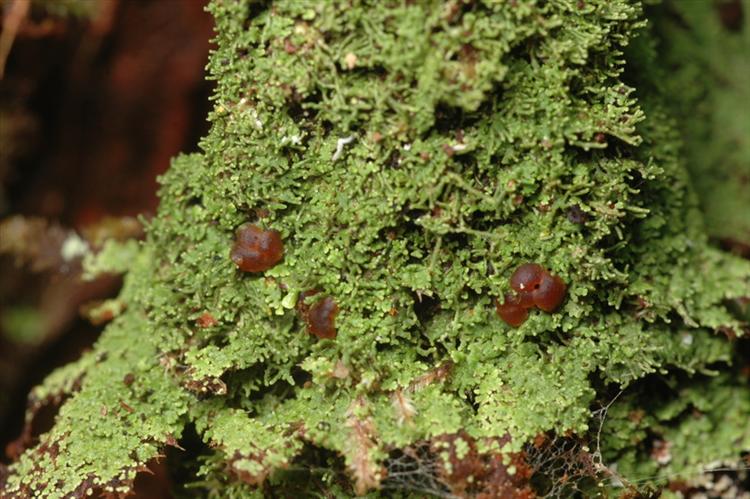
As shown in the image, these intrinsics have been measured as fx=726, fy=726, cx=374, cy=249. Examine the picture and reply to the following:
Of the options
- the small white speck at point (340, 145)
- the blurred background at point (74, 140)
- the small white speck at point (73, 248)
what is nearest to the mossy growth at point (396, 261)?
the small white speck at point (340, 145)

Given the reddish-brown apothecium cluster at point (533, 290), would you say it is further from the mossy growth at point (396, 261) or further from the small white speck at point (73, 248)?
the small white speck at point (73, 248)

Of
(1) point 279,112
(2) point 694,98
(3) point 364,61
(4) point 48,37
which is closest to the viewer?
(3) point 364,61

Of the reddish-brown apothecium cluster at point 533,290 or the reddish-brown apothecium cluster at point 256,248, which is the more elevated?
the reddish-brown apothecium cluster at point 256,248

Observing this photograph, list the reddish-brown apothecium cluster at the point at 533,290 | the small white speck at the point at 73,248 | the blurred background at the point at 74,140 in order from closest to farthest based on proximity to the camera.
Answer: the reddish-brown apothecium cluster at the point at 533,290
the small white speck at the point at 73,248
the blurred background at the point at 74,140

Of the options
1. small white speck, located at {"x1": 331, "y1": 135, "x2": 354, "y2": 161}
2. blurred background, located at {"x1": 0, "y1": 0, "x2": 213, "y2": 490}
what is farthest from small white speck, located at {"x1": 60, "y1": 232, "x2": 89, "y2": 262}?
small white speck, located at {"x1": 331, "y1": 135, "x2": 354, "y2": 161}

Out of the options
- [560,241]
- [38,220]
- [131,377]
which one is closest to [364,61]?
[560,241]

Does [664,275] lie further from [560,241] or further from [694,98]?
[694,98]

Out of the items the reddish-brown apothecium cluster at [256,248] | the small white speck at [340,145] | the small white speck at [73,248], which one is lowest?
the small white speck at [73,248]

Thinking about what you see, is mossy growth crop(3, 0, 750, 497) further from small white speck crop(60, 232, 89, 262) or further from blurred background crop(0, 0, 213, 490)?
blurred background crop(0, 0, 213, 490)
